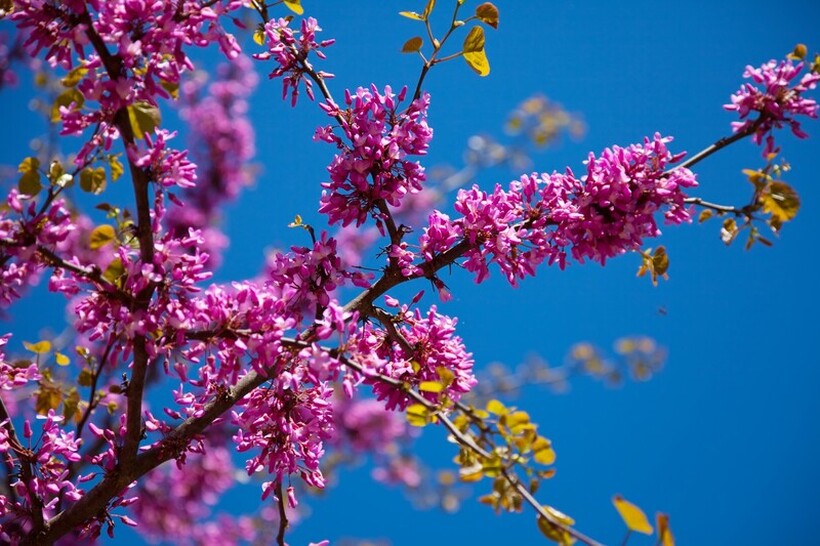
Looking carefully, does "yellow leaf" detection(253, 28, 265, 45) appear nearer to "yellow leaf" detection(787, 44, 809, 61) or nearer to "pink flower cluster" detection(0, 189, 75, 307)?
"pink flower cluster" detection(0, 189, 75, 307)

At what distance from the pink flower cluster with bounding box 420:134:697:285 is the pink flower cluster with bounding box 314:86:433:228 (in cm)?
19

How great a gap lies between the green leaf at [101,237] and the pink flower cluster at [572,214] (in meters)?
0.91

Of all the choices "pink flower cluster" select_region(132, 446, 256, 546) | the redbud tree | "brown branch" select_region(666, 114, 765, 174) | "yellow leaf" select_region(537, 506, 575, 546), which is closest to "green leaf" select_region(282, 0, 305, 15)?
Answer: the redbud tree

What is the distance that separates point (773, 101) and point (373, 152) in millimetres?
1294

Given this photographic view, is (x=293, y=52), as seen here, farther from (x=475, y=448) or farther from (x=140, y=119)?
(x=475, y=448)

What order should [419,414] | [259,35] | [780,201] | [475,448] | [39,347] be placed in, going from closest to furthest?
1. [475,448]
2. [419,414]
3. [780,201]
4. [259,35]
5. [39,347]

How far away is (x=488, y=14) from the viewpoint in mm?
2184

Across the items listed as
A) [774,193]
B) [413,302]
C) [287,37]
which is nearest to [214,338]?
[413,302]

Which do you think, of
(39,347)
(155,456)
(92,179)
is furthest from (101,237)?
(39,347)

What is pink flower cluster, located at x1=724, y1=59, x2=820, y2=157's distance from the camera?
6.93ft

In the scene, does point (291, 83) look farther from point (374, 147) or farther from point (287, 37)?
point (374, 147)

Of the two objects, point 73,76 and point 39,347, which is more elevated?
point 73,76

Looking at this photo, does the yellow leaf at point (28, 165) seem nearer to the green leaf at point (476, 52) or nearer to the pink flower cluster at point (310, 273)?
the pink flower cluster at point (310, 273)

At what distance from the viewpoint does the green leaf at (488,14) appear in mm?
2160
